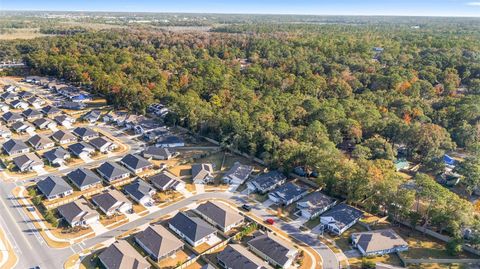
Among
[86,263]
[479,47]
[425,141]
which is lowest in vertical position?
[86,263]

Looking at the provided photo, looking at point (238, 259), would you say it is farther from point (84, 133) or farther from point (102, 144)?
point (84, 133)

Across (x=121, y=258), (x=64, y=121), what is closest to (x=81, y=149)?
(x=64, y=121)

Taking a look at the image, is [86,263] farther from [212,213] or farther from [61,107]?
[61,107]

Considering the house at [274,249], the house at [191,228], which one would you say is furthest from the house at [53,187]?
the house at [274,249]

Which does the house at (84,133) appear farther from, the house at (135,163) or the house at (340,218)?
the house at (340,218)

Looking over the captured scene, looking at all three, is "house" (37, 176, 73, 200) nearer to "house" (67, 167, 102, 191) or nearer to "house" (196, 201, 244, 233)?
"house" (67, 167, 102, 191)

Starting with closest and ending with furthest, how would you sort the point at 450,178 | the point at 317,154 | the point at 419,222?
the point at 419,222
the point at 317,154
the point at 450,178

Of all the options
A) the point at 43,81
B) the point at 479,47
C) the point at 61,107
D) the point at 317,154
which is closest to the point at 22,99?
the point at 61,107

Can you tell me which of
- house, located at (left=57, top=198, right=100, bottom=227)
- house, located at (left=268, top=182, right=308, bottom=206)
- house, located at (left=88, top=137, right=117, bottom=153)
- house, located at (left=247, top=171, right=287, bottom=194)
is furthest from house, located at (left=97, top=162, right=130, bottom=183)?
house, located at (left=268, top=182, right=308, bottom=206)
